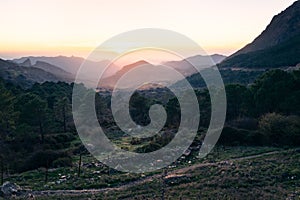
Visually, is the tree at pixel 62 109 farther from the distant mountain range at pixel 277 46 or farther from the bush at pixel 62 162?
the distant mountain range at pixel 277 46

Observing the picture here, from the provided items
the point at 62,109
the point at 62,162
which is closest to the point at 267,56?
the point at 62,109

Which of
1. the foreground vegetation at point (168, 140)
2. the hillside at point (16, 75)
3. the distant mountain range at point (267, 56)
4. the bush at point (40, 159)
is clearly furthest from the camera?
the hillside at point (16, 75)

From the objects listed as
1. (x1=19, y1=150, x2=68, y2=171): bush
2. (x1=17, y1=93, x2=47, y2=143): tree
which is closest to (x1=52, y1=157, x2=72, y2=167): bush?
(x1=19, y1=150, x2=68, y2=171): bush

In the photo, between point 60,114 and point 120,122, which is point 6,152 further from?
point 120,122

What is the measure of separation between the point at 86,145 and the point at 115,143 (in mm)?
3534

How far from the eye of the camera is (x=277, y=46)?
134625 millimetres

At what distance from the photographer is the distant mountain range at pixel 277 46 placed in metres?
114

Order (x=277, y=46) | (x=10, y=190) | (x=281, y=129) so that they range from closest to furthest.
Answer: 1. (x=10, y=190)
2. (x=281, y=129)
3. (x=277, y=46)

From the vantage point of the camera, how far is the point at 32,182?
24.9m

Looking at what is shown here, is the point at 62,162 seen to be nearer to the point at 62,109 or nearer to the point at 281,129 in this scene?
the point at 62,109

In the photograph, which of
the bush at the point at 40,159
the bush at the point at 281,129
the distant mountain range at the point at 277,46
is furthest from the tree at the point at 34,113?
the distant mountain range at the point at 277,46

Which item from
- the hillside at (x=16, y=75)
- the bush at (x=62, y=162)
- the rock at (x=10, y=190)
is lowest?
the bush at (x=62, y=162)

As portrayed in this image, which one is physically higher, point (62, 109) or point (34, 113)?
point (34, 113)

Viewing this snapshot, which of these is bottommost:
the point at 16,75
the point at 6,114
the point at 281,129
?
the point at 281,129
